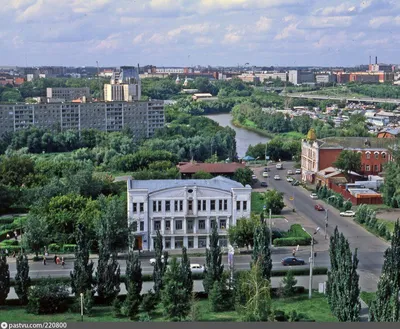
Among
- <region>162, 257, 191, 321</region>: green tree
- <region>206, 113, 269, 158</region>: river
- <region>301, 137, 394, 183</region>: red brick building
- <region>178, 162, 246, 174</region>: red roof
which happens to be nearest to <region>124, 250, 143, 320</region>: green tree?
<region>162, 257, 191, 321</region>: green tree

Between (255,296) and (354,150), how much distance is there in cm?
663

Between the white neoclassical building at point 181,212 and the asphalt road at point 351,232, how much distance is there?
1.07 meters

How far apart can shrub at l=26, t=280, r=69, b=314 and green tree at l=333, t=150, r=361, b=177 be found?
6.15m

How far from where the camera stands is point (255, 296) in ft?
13.2

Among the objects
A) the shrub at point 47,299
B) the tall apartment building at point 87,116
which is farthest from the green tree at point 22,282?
the tall apartment building at point 87,116

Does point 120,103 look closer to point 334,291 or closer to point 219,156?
point 219,156

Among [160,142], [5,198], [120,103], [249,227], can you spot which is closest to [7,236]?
[5,198]

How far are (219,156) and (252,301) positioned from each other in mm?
→ 8931

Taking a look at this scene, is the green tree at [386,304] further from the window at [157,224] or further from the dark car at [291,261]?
the window at [157,224]

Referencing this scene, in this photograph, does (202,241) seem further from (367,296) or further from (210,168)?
(210,168)

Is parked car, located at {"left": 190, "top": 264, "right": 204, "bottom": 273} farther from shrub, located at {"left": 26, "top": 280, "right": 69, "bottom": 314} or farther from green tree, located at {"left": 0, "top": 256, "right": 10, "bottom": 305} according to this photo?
green tree, located at {"left": 0, "top": 256, "right": 10, "bottom": 305}

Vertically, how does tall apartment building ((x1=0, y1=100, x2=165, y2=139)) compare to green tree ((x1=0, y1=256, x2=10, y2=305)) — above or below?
above

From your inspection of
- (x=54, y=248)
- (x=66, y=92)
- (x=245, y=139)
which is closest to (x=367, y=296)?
(x=54, y=248)

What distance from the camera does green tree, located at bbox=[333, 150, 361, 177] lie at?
9766 millimetres
